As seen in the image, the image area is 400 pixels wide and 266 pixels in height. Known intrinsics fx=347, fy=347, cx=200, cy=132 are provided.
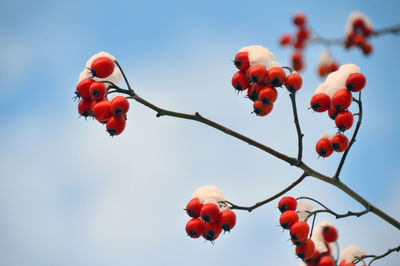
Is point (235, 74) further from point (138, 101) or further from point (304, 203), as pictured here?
point (304, 203)

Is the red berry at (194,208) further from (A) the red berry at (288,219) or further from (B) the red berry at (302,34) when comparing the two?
(B) the red berry at (302,34)

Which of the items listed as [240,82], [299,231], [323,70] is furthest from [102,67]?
[323,70]

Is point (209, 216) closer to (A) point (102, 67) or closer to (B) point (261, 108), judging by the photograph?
(B) point (261, 108)

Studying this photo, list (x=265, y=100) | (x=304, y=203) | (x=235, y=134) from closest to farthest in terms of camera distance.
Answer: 1. (x=235, y=134)
2. (x=265, y=100)
3. (x=304, y=203)

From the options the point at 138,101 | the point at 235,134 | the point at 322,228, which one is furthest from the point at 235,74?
the point at 322,228

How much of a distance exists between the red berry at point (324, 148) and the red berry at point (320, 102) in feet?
1.10

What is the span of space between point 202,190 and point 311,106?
1502 mm

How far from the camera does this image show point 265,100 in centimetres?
346

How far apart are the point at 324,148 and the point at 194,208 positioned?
152 cm

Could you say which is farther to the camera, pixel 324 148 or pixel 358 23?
pixel 358 23

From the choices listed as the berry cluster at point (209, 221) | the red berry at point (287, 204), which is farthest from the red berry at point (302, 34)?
the berry cluster at point (209, 221)

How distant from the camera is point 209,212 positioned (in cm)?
350

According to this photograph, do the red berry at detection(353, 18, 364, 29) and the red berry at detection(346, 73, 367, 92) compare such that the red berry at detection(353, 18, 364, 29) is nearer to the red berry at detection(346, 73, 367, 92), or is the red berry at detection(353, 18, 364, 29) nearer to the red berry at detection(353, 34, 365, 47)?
the red berry at detection(353, 34, 365, 47)

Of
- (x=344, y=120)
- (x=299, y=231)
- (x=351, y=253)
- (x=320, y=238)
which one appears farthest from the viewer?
(x=351, y=253)
